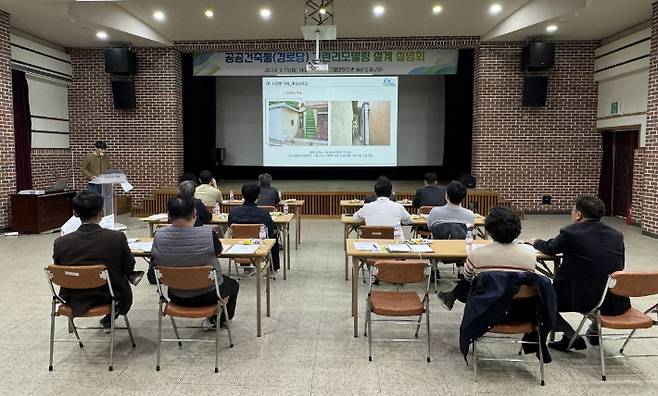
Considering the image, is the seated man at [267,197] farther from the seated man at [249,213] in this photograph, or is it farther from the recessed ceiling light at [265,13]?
the recessed ceiling light at [265,13]

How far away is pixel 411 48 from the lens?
10.8m

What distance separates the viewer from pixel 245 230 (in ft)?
16.5

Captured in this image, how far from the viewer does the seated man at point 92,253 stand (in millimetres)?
3262

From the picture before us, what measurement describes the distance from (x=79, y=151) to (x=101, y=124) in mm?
832

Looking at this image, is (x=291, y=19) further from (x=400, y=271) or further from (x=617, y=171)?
(x=617, y=171)

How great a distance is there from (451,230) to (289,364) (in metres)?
2.27

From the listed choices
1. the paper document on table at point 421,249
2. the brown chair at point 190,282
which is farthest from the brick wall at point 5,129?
the paper document on table at point 421,249

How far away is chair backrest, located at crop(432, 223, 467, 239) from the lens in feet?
16.0

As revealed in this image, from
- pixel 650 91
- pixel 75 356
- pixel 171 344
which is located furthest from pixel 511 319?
pixel 650 91

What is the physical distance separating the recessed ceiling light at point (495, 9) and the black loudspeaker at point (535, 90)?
1853 millimetres

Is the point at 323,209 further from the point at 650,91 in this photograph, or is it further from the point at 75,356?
the point at 75,356

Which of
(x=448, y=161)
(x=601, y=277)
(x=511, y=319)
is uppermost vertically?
(x=448, y=161)

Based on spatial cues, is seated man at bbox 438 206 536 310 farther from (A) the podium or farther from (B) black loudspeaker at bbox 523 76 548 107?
(B) black loudspeaker at bbox 523 76 548 107

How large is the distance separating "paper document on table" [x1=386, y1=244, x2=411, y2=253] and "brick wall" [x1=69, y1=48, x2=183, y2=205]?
27.0 feet
